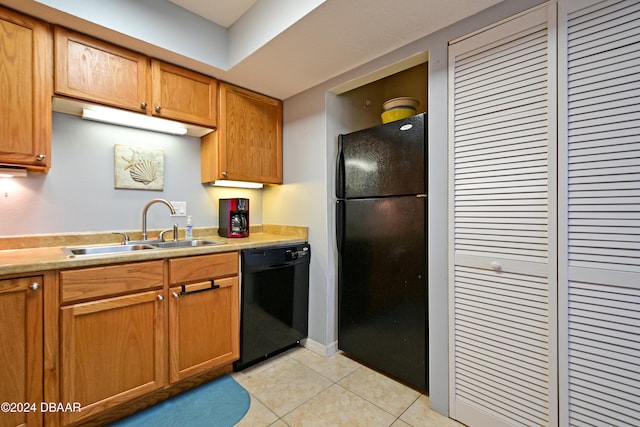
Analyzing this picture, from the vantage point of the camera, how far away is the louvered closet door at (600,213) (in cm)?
108

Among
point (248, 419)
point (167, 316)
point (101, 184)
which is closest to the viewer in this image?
point (248, 419)

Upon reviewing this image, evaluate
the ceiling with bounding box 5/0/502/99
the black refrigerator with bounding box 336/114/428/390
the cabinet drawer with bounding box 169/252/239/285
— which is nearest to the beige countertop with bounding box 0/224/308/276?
the cabinet drawer with bounding box 169/252/239/285

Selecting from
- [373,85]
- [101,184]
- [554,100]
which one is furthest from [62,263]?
[373,85]

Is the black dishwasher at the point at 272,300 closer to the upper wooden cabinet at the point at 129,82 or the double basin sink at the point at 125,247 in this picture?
the double basin sink at the point at 125,247

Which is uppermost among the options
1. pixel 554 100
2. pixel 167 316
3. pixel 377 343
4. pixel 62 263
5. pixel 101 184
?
pixel 554 100

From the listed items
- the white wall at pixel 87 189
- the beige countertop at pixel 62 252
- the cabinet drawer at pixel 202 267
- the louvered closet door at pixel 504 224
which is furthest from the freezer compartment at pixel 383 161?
the white wall at pixel 87 189

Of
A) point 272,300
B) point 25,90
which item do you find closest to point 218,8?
point 25,90

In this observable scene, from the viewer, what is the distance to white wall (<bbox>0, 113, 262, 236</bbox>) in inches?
66.2

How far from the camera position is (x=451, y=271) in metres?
1.56

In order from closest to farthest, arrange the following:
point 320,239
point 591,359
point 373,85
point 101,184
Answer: point 591,359
point 101,184
point 320,239
point 373,85

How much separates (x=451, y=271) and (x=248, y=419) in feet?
4.58

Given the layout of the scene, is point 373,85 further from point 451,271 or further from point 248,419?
point 248,419

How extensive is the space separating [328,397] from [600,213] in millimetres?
1695

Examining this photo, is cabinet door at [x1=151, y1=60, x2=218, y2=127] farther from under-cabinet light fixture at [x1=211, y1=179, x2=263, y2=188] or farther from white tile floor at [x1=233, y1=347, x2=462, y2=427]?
white tile floor at [x1=233, y1=347, x2=462, y2=427]
